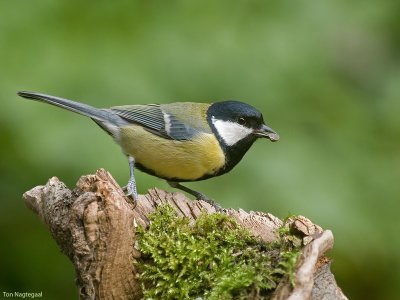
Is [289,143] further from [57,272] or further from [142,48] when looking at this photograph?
[57,272]

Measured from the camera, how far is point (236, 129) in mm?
3615

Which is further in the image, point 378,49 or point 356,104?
point 378,49

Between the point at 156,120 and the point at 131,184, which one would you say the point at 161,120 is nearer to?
the point at 156,120

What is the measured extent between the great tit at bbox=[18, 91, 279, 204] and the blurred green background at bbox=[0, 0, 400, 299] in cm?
13

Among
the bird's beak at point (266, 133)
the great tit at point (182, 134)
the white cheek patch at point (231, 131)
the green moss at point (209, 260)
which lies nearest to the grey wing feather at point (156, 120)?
the great tit at point (182, 134)

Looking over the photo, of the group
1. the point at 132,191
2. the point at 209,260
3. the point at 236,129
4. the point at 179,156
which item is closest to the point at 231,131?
the point at 236,129

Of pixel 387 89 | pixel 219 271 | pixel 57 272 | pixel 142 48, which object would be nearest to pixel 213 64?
pixel 142 48

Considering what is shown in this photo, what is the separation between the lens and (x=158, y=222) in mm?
2645

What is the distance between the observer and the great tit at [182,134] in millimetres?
3539

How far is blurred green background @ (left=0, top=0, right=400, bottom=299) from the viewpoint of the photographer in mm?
3768

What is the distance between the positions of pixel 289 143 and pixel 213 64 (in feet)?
2.33

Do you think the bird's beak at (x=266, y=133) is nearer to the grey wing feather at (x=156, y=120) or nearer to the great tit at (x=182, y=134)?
the great tit at (x=182, y=134)

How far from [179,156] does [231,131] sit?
1.05 feet

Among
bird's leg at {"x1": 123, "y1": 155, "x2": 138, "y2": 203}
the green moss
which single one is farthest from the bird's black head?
the green moss
